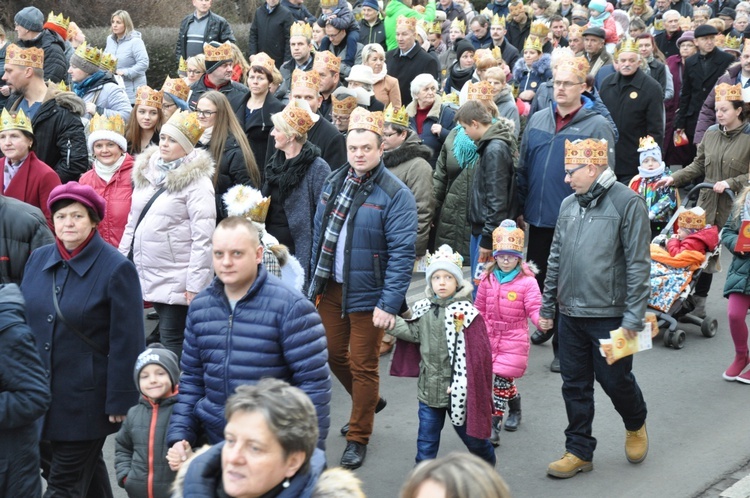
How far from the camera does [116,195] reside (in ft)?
27.0

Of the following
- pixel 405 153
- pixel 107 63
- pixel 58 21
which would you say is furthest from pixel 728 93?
pixel 58 21

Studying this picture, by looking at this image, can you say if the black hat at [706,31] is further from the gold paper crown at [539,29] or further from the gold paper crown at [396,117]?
the gold paper crown at [396,117]

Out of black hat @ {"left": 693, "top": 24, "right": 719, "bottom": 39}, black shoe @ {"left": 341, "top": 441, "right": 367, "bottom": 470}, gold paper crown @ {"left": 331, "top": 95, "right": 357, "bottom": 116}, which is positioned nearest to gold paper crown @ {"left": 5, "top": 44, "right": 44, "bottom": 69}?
gold paper crown @ {"left": 331, "top": 95, "right": 357, "bottom": 116}

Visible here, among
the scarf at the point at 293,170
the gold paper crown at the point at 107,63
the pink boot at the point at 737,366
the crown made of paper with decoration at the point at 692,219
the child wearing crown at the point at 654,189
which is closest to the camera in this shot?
the scarf at the point at 293,170

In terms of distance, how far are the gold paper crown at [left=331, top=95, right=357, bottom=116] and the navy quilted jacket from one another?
15.8 ft

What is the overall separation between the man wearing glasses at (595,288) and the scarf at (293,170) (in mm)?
1891

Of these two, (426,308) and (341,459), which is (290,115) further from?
(341,459)

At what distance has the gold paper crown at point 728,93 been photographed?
33.6 feet

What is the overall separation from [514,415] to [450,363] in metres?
1.31

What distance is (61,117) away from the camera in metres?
8.96

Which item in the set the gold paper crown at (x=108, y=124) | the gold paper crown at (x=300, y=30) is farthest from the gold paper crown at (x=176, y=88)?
the gold paper crown at (x=300, y=30)

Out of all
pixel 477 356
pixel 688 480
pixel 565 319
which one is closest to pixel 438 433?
pixel 477 356

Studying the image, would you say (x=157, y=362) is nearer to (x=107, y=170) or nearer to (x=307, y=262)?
(x=307, y=262)

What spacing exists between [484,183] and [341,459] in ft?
8.95
